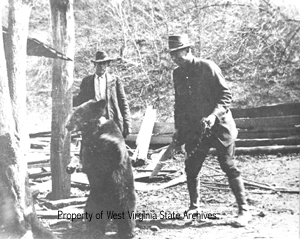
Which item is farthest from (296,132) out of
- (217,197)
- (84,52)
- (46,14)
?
(46,14)

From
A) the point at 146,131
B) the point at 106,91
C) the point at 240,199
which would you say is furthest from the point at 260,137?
A: the point at 106,91

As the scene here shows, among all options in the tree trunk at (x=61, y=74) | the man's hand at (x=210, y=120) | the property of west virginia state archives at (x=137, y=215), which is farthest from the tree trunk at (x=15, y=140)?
the man's hand at (x=210, y=120)

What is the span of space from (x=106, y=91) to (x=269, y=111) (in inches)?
136

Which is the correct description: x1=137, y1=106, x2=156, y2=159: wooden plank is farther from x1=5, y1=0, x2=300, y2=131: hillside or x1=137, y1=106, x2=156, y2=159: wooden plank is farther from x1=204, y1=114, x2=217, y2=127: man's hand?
x1=204, y1=114, x2=217, y2=127: man's hand

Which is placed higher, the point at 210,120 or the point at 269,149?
the point at 210,120

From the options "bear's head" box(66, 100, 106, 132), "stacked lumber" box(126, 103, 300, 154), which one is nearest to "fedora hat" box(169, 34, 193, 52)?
"bear's head" box(66, 100, 106, 132)

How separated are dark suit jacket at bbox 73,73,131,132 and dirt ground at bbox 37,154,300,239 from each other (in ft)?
3.91

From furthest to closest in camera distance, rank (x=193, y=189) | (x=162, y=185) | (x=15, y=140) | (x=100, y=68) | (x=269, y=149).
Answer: (x=269, y=149) < (x=162, y=185) < (x=100, y=68) < (x=193, y=189) < (x=15, y=140)

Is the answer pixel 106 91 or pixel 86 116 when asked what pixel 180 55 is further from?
pixel 106 91

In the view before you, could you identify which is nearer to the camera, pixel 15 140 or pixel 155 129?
pixel 15 140

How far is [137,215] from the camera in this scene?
462cm

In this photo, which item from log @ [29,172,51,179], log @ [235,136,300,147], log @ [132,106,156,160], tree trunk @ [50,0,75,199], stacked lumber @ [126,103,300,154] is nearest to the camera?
tree trunk @ [50,0,75,199]

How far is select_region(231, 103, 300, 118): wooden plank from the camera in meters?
6.82

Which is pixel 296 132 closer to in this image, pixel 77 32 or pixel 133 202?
pixel 133 202
